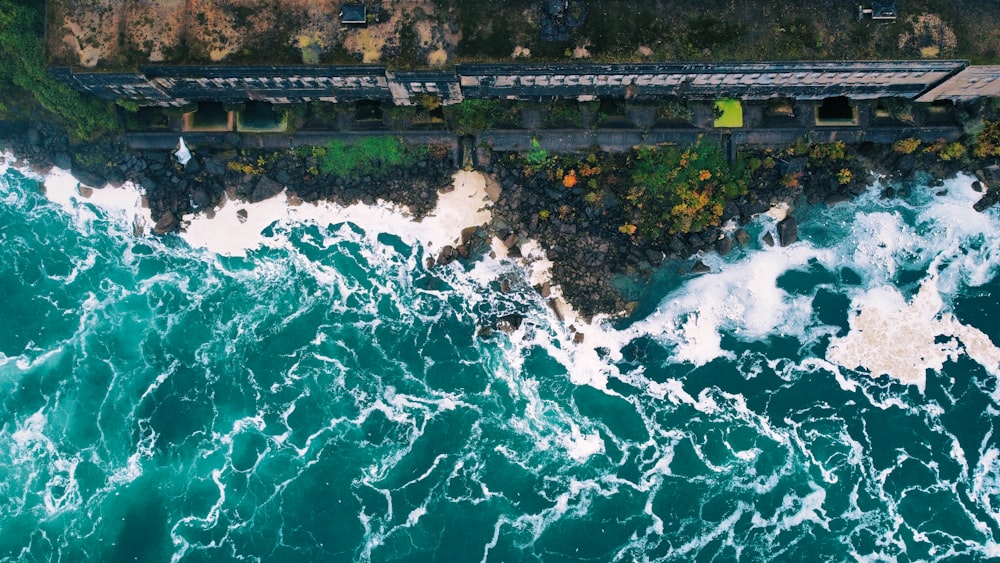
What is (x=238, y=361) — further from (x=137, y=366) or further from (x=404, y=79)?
(x=404, y=79)

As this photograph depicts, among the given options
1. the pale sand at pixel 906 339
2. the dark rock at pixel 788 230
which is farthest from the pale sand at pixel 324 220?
the pale sand at pixel 906 339

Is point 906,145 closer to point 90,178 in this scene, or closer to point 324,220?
point 324,220

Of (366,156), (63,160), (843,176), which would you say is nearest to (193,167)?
(63,160)

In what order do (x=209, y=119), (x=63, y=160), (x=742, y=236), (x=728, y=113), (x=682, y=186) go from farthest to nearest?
(x=63, y=160), (x=742, y=236), (x=209, y=119), (x=682, y=186), (x=728, y=113)

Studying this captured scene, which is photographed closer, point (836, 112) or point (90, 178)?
point (836, 112)

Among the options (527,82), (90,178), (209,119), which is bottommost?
(90,178)

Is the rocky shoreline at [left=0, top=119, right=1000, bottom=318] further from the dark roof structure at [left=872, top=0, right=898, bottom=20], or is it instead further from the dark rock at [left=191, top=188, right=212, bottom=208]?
the dark roof structure at [left=872, top=0, right=898, bottom=20]

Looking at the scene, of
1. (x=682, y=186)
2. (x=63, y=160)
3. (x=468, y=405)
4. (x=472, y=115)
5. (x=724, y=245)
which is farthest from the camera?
(x=63, y=160)
